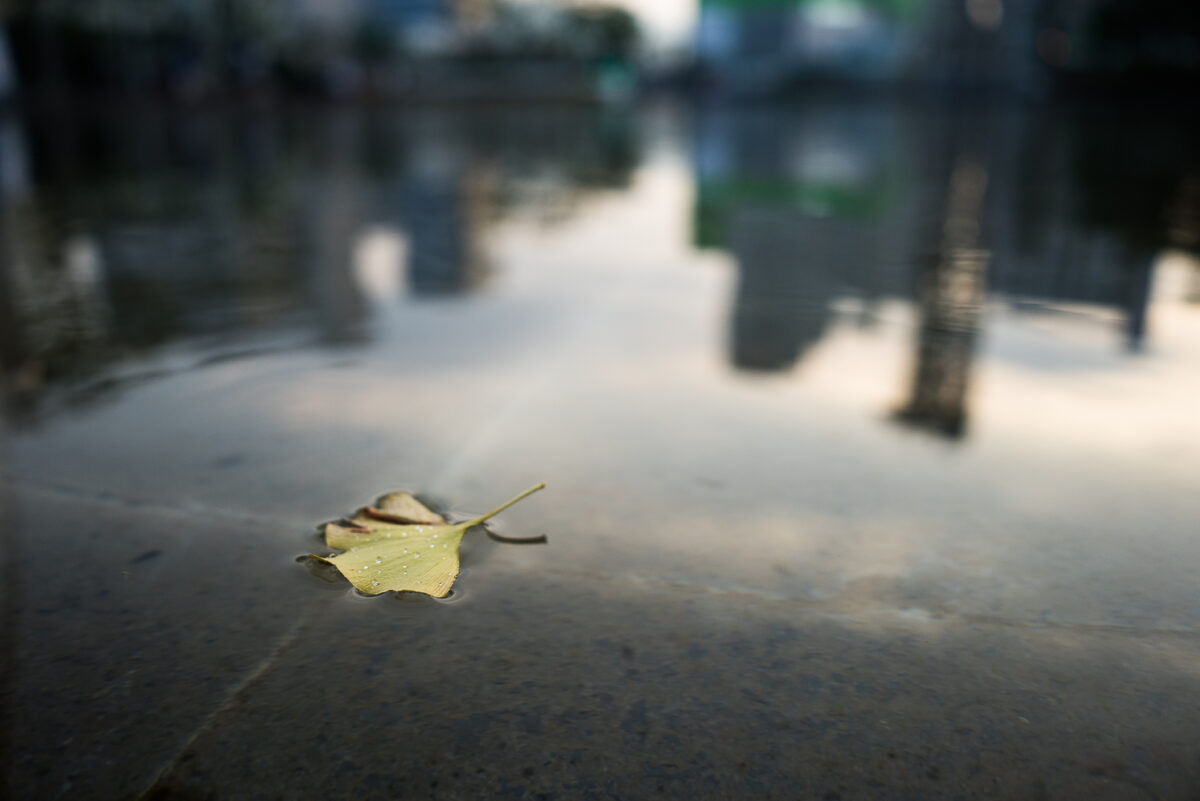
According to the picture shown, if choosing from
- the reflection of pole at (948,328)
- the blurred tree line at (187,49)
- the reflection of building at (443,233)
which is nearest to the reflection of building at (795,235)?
the reflection of pole at (948,328)

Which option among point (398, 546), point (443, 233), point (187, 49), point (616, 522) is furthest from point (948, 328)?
point (187, 49)

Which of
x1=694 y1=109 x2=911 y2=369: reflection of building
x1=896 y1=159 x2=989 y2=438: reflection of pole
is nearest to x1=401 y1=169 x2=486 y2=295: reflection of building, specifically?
x1=694 y1=109 x2=911 y2=369: reflection of building

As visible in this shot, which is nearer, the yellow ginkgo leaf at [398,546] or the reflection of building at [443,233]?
the yellow ginkgo leaf at [398,546]

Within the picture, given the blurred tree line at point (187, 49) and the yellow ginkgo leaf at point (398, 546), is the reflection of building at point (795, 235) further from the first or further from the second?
the blurred tree line at point (187, 49)

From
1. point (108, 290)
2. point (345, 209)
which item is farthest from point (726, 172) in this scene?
point (108, 290)

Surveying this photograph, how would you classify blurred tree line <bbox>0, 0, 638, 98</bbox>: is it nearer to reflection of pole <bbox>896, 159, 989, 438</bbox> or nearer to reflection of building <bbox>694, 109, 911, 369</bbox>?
reflection of building <bbox>694, 109, 911, 369</bbox>

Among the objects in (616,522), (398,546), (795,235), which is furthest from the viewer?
(795,235)

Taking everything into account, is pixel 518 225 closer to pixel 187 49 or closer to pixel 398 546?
pixel 398 546
